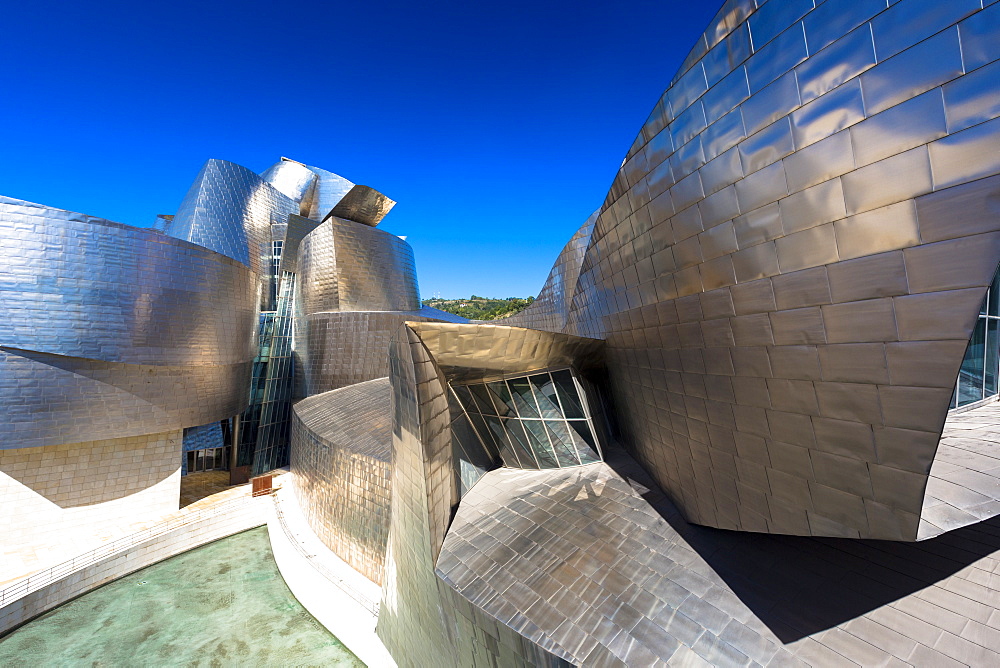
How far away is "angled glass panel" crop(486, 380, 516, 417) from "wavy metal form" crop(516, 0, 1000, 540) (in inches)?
186

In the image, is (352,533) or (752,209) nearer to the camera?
(752,209)

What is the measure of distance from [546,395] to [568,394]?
2.40 ft

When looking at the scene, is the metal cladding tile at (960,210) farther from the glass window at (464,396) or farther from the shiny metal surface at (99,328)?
the shiny metal surface at (99,328)

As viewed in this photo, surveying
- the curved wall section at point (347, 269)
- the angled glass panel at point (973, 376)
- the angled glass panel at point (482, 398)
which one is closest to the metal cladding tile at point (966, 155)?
the angled glass panel at point (482, 398)

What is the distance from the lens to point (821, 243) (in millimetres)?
4316

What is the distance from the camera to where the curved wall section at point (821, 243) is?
3.48 meters

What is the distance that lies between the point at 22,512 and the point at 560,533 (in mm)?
22389

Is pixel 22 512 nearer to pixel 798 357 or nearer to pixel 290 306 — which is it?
pixel 290 306

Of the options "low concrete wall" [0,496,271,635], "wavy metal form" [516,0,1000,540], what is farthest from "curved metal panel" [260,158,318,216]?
"wavy metal form" [516,0,1000,540]

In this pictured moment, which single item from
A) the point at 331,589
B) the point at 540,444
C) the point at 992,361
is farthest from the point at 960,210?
the point at 331,589

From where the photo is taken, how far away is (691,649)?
207 inches

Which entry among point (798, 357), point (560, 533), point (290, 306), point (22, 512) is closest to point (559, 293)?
point (290, 306)

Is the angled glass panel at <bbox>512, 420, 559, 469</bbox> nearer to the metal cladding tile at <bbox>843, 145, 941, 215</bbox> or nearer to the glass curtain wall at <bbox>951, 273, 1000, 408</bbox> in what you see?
the metal cladding tile at <bbox>843, 145, 941, 215</bbox>

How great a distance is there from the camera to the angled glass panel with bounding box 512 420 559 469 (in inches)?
423
